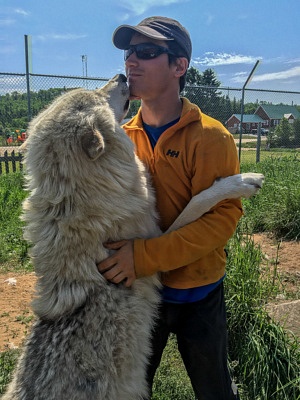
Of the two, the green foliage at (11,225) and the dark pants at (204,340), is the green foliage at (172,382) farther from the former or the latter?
the green foliage at (11,225)

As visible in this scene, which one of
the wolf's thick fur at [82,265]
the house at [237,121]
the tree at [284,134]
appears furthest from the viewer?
the tree at [284,134]

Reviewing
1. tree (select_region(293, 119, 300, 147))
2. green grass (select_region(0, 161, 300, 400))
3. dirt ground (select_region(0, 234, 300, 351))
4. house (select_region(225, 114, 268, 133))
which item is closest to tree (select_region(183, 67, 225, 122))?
house (select_region(225, 114, 268, 133))

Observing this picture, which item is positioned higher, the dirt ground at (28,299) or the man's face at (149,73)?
the man's face at (149,73)

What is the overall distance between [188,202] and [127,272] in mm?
569

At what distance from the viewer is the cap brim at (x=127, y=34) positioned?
2.17m

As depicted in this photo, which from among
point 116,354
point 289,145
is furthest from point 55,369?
point 289,145

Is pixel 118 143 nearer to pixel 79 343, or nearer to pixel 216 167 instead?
pixel 216 167

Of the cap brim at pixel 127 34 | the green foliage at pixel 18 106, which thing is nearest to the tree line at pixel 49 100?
the green foliage at pixel 18 106

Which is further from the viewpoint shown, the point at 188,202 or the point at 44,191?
the point at 188,202

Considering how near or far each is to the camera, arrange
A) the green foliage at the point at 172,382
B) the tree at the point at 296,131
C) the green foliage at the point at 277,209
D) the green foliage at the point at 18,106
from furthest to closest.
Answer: the tree at the point at 296,131 < the green foliage at the point at 18,106 < the green foliage at the point at 277,209 < the green foliage at the point at 172,382

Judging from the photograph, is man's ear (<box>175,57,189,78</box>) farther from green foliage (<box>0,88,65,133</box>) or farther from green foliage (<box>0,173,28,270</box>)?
green foliage (<box>0,88,65,133</box>)

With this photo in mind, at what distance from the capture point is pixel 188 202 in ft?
7.50

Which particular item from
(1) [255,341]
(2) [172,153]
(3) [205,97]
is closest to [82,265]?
(2) [172,153]

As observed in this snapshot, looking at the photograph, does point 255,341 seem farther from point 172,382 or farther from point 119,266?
point 119,266
